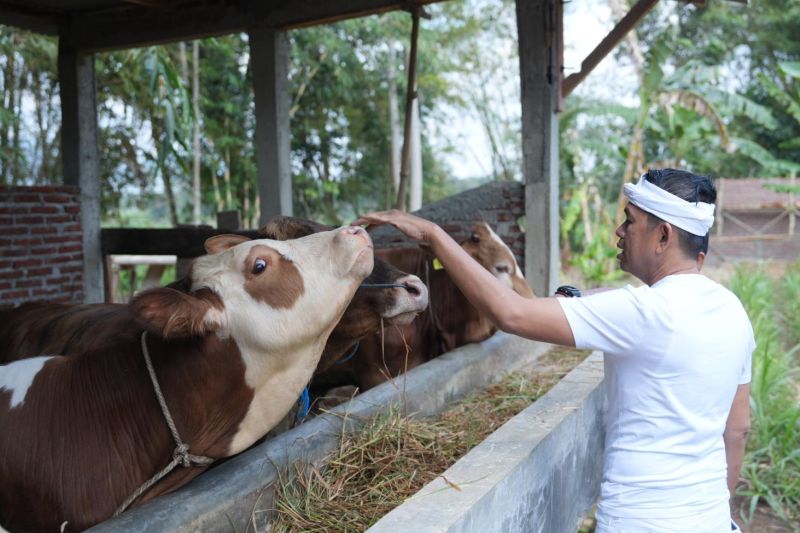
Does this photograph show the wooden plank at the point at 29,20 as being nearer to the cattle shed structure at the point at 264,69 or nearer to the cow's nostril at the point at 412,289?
the cattle shed structure at the point at 264,69

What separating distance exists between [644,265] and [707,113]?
43.3 ft

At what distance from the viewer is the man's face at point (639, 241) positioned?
2.23 m

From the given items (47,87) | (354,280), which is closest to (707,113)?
(47,87)

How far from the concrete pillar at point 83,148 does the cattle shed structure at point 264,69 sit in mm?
10

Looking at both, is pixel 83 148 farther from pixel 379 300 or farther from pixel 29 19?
pixel 379 300

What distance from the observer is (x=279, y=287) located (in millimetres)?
2307

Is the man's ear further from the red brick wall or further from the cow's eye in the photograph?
the red brick wall

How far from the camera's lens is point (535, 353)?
5516mm

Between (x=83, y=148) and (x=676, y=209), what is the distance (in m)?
6.65

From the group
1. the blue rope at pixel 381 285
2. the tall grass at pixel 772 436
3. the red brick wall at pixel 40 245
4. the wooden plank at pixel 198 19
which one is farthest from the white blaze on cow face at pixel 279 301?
the red brick wall at pixel 40 245

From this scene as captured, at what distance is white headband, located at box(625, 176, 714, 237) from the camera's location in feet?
6.98

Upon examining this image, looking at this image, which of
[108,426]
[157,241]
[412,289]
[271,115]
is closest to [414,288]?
[412,289]

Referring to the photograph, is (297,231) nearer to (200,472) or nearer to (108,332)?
(108,332)

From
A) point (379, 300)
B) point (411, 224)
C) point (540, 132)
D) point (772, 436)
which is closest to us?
point (411, 224)
